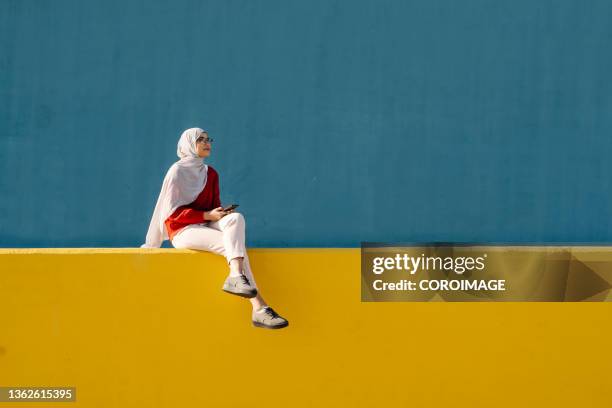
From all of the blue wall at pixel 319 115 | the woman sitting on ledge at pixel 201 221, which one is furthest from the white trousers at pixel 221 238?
the blue wall at pixel 319 115

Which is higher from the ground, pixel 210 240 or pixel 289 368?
pixel 210 240

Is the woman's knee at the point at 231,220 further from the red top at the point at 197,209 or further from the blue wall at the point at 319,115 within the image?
the blue wall at the point at 319,115

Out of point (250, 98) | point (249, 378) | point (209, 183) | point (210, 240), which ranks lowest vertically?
point (249, 378)

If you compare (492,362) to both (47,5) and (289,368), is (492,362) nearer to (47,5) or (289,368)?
(289,368)

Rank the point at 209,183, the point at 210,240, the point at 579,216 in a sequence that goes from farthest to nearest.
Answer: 1. the point at 579,216
2. the point at 209,183
3. the point at 210,240

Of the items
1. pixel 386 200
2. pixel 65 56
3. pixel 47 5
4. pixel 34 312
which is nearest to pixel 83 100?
pixel 65 56

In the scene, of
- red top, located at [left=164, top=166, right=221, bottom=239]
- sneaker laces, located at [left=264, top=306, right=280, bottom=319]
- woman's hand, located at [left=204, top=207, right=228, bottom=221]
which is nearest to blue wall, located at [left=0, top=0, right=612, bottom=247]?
red top, located at [left=164, top=166, right=221, bottom=239]

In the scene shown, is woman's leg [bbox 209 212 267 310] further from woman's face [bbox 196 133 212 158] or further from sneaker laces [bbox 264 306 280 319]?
woman's face [bbox 196 133 212 158]

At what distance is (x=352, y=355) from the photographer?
501cm

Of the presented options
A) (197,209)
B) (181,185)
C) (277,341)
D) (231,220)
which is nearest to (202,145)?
(181,185)

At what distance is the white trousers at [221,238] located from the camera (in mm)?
4785

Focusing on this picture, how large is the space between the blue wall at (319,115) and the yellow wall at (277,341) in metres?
1.06

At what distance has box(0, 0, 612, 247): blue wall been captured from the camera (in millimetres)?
5988

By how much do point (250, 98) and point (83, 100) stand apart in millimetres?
1222
